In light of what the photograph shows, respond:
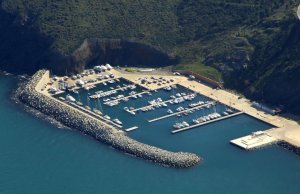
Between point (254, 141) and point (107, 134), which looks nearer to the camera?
point (254, 141)

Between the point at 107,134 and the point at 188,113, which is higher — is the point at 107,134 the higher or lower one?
the lower one

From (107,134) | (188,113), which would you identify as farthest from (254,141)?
(107,134)

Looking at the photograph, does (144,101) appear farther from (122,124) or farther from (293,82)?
(293,82)

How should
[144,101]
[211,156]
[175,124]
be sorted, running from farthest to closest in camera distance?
[144,101]
[175,124]
[211,156]

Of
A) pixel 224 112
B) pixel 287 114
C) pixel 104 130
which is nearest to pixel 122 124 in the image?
pixel 104 130

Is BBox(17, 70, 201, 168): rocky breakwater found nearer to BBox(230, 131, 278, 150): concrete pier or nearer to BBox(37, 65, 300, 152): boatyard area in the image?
BBox(37, 65, 300, 152): boatyard area

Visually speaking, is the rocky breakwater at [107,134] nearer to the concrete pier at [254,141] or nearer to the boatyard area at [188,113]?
the boatyard area at [188,113]

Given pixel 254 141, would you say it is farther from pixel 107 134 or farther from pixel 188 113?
pixel 107 134

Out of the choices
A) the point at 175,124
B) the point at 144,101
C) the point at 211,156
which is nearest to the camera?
the point at 211,156
